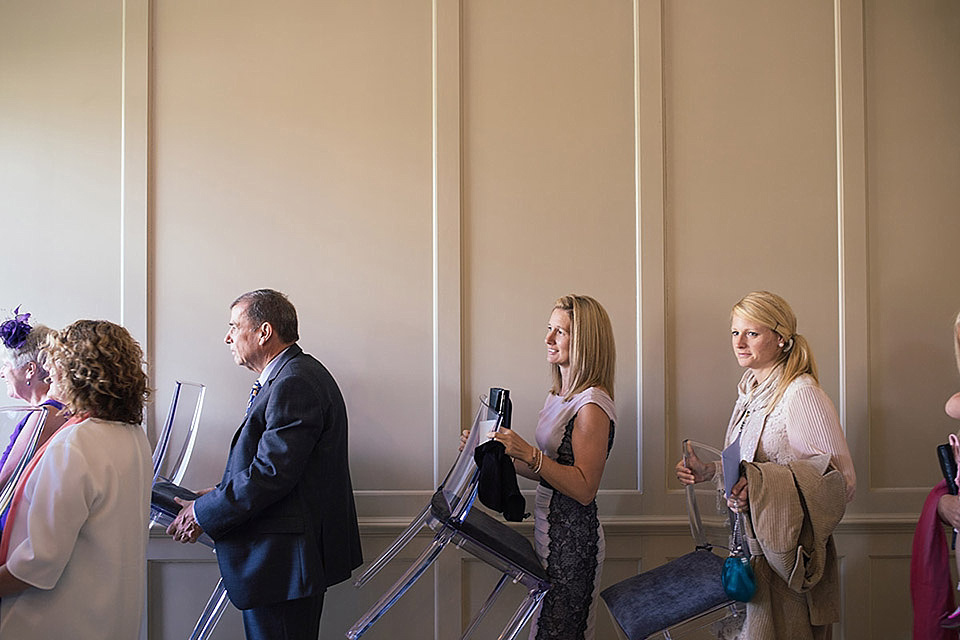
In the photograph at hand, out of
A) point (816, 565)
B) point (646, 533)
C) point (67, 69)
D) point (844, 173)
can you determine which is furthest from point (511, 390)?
point (67, 69)

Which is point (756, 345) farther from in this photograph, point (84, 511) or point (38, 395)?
point (38, 395)

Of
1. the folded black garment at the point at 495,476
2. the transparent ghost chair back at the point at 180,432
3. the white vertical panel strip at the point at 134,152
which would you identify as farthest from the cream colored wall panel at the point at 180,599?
the folded black garment at the point at 495,476

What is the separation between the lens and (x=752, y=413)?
2730 mm

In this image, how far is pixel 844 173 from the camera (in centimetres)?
337

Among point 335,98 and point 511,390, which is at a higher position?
point 335,98

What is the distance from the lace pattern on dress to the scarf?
0.57m

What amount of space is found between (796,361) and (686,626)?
0.98 metres

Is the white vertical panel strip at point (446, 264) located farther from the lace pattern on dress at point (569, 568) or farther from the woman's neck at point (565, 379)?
the lace pattern on dress at point (569, 568)

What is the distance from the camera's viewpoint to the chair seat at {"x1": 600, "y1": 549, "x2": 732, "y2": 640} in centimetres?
241

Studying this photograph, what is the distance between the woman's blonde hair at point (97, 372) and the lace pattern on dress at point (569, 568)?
1431 millimetres

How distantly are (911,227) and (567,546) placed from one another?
6.95ft

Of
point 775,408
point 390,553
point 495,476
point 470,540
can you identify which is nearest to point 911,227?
point 775,408

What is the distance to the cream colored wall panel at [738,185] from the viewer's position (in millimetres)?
3367

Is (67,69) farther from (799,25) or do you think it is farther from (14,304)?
(799,25)
